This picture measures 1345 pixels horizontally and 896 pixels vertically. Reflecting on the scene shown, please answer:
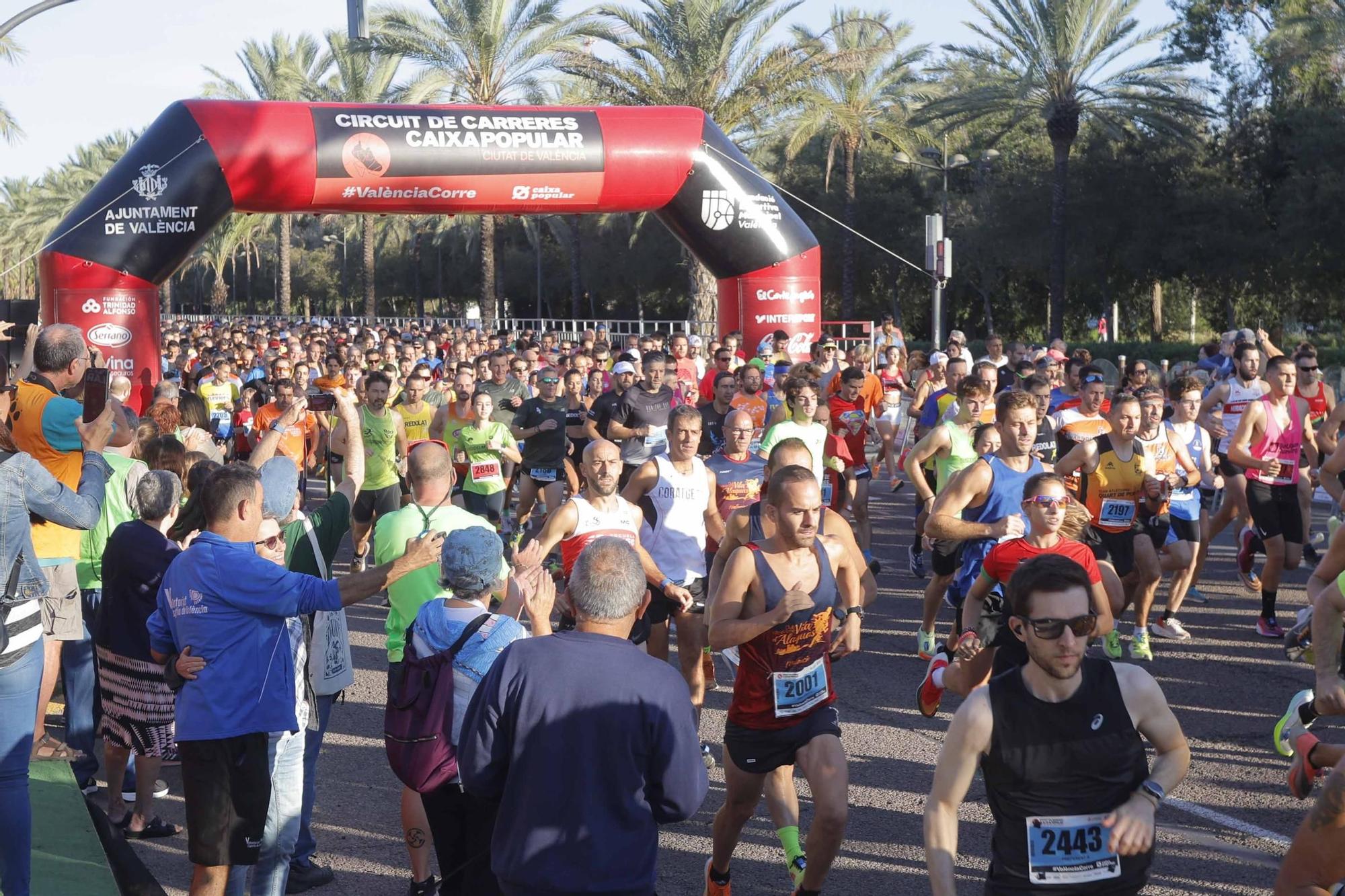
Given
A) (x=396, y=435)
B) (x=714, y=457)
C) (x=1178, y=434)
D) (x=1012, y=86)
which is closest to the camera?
(x=714, y=457)

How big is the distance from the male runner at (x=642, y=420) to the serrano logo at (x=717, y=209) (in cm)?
706

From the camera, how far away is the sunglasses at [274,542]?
447 cm

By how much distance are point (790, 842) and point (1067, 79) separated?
25.3 metres

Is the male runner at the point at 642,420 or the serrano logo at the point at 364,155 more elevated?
the serrano logo at the point at 364,155

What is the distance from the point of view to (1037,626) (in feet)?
10.1

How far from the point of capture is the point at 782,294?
1802cm

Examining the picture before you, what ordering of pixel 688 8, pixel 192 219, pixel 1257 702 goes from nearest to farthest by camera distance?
1. pixel 1257 702
2. pixel 192 219
3. pixel 688 8

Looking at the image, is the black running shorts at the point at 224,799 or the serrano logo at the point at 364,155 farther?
the serrano logo at the point at 364,155

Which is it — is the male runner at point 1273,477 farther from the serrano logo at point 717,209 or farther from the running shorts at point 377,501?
the serrano logo at point 717,209

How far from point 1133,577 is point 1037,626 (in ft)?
17.2

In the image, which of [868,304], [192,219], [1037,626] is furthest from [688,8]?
[868,304]

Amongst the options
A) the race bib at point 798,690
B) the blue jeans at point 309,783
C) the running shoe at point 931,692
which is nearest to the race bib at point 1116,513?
the running shoe at point 931,692

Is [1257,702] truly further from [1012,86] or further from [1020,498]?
[1012,86]

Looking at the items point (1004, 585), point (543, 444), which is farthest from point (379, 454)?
point (1004, 585)
